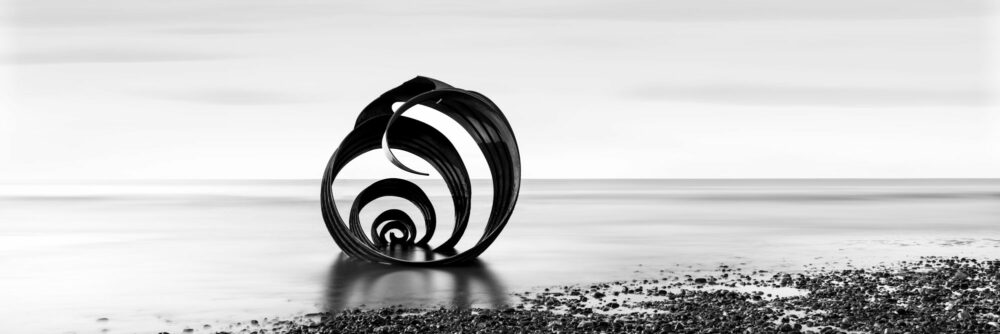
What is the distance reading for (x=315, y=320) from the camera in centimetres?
966

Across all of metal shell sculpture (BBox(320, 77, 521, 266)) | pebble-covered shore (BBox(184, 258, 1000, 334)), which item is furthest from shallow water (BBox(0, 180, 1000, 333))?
pebble-covered shore (BBox(184, 258, 1000, 334))

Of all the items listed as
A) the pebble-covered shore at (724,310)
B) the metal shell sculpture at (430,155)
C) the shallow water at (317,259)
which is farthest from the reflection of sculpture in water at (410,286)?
A: the pebble-covered shore at (724,310)

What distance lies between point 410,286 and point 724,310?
4319 millimetres

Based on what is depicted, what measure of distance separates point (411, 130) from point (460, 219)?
5.34 feet

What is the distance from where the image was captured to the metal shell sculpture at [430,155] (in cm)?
1327

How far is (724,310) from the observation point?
9453mm

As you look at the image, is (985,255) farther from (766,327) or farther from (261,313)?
(261,313)

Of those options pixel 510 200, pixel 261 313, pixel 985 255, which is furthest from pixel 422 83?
pixel 985 255

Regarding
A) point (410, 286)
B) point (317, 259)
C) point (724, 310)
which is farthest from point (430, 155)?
point (724, 310)

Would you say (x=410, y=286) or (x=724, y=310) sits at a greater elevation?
(x=410, y=286)

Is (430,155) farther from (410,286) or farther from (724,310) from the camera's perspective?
(724,310)

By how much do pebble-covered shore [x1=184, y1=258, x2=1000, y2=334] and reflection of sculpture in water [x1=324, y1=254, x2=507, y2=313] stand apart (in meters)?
0.60

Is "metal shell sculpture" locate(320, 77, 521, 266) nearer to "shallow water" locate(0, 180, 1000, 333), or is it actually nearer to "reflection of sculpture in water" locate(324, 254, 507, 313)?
"reflection of sculpture in water" locate(324, 254, 507, 313)

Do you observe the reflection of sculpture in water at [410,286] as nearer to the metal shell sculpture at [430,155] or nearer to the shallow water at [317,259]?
the shallow water at [317,259]
